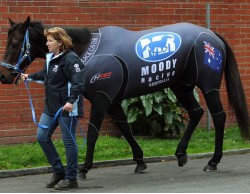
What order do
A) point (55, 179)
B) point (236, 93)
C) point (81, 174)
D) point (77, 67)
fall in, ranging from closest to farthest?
point (77, 67)
point (55, 179)
point (81, 174)
point (236, 93)

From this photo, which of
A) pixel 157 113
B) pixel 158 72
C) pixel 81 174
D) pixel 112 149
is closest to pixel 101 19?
pixel 157 113

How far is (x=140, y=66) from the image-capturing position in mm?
8883

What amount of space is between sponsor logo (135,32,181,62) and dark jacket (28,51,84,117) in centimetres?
121

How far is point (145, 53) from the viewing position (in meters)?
8.95

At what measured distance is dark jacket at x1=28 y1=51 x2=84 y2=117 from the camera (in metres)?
7.90

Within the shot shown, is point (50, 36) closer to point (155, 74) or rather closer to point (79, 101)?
point (79, 101)

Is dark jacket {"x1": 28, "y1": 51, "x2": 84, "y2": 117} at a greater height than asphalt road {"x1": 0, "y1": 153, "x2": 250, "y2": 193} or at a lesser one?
greater

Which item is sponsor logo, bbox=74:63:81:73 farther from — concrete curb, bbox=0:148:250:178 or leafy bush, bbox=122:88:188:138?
leafy bush, bbox=122:88:188:138

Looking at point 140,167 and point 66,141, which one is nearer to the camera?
point 66,141

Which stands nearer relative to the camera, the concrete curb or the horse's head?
the horse's head

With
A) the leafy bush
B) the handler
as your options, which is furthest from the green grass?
the handler

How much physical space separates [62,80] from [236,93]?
2949mm

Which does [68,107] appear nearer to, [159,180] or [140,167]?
[159,180]

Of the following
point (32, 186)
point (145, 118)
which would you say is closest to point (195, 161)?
point (145, 118)
